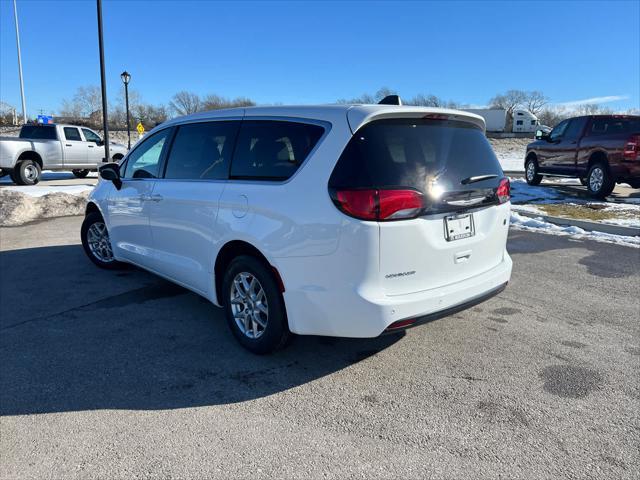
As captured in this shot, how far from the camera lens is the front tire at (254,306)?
346cm

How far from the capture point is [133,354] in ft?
12.4

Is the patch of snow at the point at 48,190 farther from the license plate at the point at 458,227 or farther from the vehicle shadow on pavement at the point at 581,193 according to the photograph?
the vehicle shadow on pavement at the point at 581,193

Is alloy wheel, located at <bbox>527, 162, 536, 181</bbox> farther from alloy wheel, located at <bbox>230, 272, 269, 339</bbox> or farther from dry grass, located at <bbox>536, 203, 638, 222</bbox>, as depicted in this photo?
alloy wheel, located at <bbox>230, 272, 269, 339</bbox>

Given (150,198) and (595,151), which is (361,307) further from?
(595,151)

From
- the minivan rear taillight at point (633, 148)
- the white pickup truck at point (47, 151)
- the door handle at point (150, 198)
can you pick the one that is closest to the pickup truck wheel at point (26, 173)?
the white pickup truck at point (47, 151)

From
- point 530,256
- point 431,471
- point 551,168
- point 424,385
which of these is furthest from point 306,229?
point 551,168

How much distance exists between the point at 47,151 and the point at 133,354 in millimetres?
14959

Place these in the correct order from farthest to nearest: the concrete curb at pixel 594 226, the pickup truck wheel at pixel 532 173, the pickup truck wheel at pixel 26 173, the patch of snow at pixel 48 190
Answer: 1. the pickup truck wheel at pixel 26 173
2. the pickup truck wheel at pixel 532 173
3. the patch of snow at pixel 48 190
4. the concrete curb at pixel 594 226

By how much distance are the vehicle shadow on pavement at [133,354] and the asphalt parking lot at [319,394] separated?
2 centimetres

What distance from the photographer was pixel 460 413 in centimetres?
297

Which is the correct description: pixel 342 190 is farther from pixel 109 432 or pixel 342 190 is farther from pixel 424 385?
pixel 109 432

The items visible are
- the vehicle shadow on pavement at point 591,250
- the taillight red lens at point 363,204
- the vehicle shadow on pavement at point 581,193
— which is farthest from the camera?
the vehicle shadow on pavement at point 581,193

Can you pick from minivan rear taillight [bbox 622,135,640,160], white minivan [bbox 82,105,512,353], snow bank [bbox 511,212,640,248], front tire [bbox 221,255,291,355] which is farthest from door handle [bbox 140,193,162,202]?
minivan rear taillight [bbox 622,135,640,160]

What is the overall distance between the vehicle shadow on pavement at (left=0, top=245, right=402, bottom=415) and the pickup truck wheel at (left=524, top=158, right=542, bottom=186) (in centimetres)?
1247
